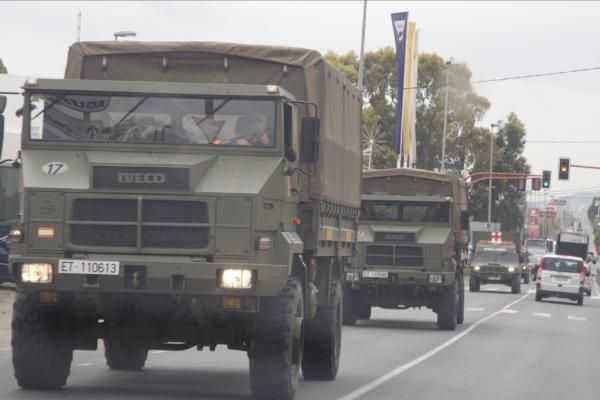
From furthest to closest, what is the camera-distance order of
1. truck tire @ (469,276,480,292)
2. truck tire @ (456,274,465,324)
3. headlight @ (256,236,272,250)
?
1. truck tire @ (469,276,480,292)
2. truck tire @ (456,274,465,324)
3. headlight @ (256,236,272,250)

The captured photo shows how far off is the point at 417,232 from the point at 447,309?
166cm

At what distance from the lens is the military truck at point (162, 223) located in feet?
38.6

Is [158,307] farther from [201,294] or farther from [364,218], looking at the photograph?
[364,218]

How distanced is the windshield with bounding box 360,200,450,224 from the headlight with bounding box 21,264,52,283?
16851 mm

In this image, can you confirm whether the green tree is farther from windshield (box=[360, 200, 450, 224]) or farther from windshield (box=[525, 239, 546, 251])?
windshield (box=[360, 200, 450, 224])

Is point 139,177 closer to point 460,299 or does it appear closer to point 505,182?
point 460,299

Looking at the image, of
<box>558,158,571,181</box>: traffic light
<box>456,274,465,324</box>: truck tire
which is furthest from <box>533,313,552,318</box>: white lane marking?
<box>558,158,571,181</box>: traffic light

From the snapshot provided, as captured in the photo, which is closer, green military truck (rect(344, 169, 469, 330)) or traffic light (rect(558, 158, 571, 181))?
green military truck (rect(344, 169, 469, 330))

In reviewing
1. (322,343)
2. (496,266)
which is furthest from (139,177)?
(496,266)

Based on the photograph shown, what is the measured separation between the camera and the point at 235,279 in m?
11.7

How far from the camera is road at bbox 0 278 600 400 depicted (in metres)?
13.8

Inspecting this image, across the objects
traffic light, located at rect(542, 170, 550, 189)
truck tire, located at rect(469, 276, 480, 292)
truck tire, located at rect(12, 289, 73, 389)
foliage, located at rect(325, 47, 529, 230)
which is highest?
foliage, located at rect(325, 47, 529, 230)

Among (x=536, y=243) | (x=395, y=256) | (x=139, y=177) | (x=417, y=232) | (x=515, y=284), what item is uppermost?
(x=139, y=177)

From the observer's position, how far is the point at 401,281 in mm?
27922
